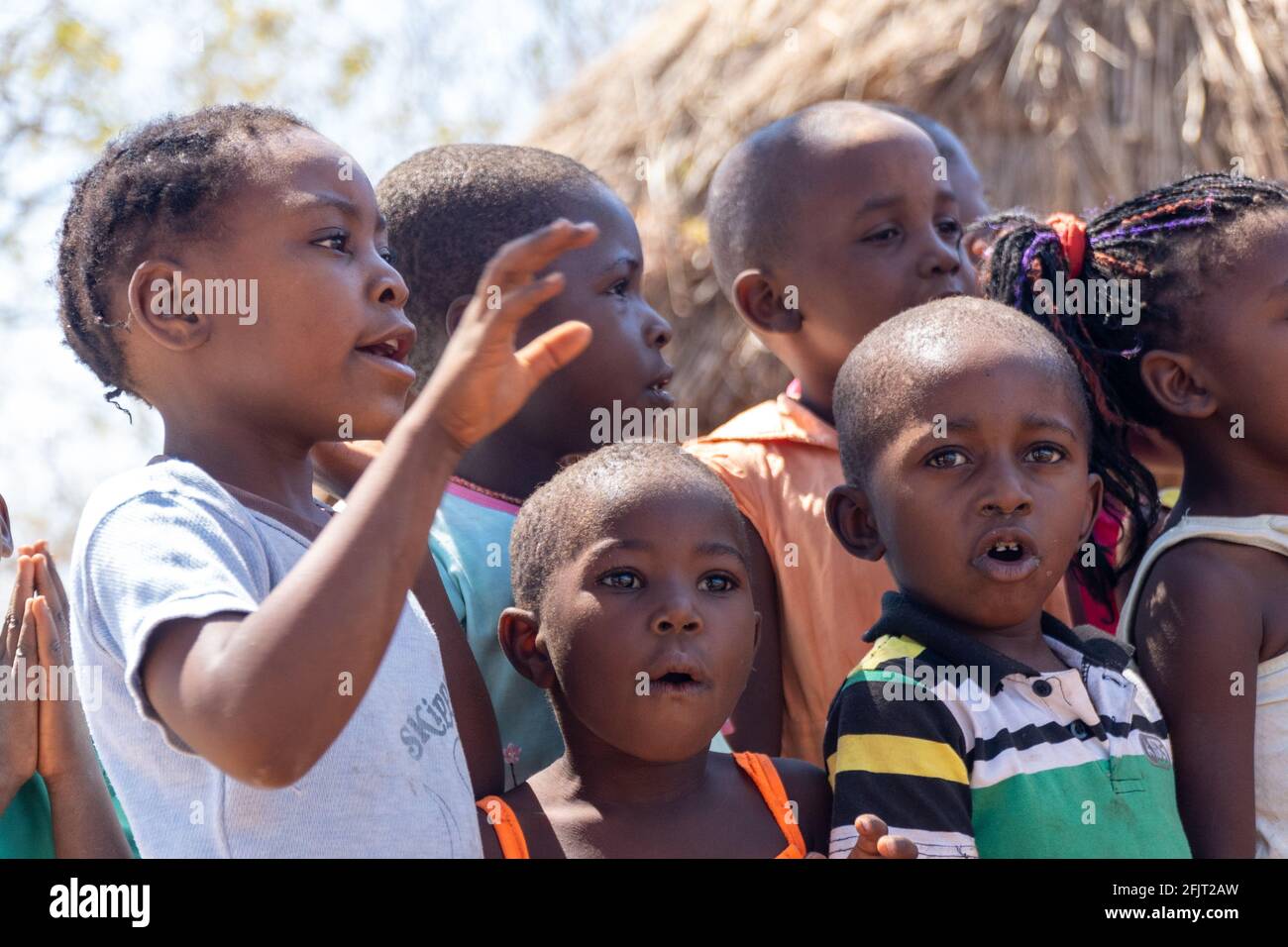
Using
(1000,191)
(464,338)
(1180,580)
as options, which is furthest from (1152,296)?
(1000,191)

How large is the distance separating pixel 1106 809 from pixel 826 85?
3996 millimetres

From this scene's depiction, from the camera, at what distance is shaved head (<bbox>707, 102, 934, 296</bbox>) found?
11.6 ft

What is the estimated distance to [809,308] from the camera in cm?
344

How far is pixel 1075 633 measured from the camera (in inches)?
102

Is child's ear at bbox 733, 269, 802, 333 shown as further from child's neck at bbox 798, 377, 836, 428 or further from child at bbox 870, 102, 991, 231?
child at bbox 870, 102, 991, 231

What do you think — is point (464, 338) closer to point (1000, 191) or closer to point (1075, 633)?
point (1075, 633)

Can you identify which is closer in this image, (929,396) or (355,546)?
(355,546)

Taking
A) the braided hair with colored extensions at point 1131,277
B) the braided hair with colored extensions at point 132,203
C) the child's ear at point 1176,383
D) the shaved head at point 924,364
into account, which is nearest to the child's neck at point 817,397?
the braided hair with colored extensions at point 1131,277

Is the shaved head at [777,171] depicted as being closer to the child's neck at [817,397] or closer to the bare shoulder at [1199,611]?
the child's neck at [817,397]

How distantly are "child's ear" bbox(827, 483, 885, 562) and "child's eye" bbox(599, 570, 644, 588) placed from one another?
0.40 m

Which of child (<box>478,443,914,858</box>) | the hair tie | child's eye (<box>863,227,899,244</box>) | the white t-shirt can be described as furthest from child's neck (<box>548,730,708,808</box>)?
child's eye (<box>863,227,899,244</box>)

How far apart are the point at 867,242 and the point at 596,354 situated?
747 millimetres

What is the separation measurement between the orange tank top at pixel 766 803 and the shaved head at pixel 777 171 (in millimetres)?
1419
